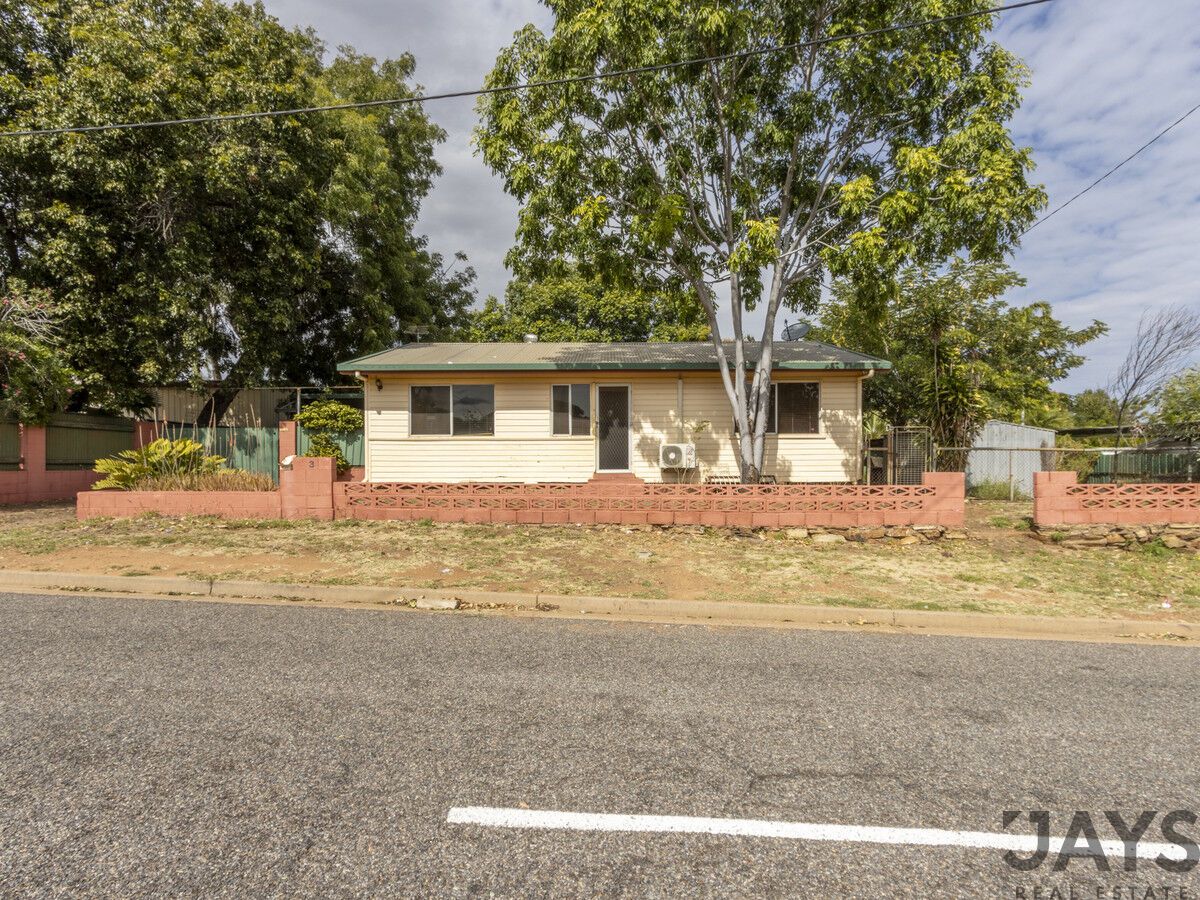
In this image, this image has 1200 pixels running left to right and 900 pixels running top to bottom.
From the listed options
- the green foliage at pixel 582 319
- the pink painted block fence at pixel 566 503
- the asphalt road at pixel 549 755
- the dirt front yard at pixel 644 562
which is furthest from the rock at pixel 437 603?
the green foliage at pixel 582 319

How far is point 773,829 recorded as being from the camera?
7.88 feet

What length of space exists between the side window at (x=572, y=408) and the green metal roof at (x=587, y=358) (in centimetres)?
63

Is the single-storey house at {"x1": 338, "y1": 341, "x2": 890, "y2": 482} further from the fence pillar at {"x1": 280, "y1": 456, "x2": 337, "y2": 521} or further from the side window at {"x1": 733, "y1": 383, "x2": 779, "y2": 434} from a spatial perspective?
the fence pillar at {"x1": 280, "y1": 456, "x2": 337, "y2": 521}

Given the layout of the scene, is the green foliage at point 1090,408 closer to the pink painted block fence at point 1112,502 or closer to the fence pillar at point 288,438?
the pink painted block fence at point 1112,502

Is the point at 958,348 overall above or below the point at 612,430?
above

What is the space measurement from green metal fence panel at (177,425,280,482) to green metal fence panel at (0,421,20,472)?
296cm

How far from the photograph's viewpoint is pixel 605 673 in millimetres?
4156

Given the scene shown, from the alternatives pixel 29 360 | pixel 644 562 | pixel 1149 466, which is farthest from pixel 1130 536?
pixel 29 360

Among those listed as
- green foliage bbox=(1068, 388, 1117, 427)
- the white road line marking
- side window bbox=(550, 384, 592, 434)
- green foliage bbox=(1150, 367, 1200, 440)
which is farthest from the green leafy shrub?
green foliage bbox=(1068, 388, 1117, 427)

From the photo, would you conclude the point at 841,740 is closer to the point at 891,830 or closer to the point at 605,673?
the point at 891,830

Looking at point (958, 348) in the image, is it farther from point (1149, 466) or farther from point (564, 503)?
point (564, 503)

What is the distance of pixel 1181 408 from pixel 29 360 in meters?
22.1

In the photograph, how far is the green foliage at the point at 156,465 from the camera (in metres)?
10.7

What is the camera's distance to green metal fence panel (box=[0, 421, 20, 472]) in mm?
11688
